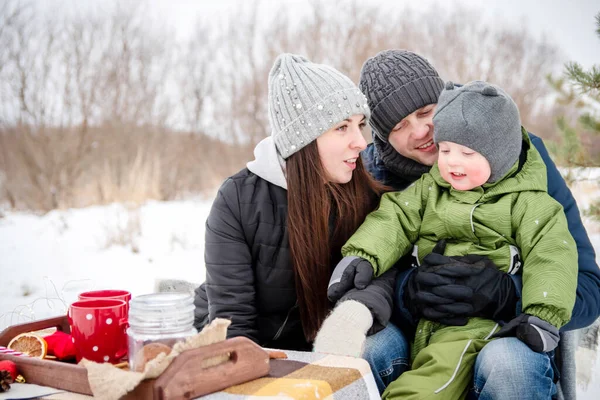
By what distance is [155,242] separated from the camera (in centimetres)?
612

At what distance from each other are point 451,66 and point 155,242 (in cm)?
555

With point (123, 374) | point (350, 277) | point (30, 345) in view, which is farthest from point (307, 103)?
point (123, 374)

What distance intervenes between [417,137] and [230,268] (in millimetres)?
890

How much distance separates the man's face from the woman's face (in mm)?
296

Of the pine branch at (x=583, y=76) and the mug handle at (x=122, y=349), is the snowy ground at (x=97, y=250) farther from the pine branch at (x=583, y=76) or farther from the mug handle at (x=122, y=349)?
the mug handle at (x=122, y=349)

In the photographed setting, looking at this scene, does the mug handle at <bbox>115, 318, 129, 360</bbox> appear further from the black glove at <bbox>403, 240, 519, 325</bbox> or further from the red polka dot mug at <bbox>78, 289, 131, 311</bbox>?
the black glove at <bbox>403, 240, 519, 325</bbox>

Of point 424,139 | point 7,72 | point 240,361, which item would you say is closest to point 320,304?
point 424,139

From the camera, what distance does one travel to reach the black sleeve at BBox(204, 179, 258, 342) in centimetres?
206

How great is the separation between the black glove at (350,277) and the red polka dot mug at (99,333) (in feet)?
2.54

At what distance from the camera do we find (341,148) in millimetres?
2098

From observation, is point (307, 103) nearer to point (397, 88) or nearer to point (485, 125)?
point (397, 88)

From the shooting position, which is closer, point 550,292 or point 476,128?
point 550,292

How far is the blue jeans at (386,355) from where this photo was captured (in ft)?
5.94

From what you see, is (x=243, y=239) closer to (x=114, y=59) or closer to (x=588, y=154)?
(x=588, y=154)
